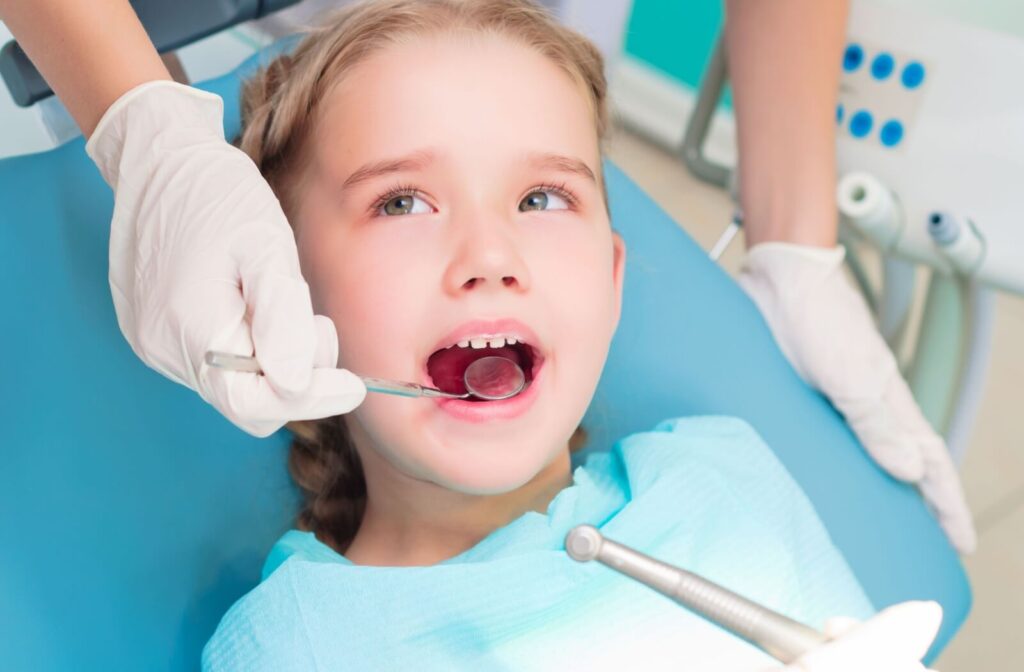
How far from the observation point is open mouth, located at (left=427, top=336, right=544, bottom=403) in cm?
92

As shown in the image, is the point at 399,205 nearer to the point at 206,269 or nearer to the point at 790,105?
the point at 206,269

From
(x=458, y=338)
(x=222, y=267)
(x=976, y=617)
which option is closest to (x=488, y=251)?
(x=458, y=338)

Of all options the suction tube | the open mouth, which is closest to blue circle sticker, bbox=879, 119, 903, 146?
the suction tube

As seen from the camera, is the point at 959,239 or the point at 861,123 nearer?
the point at 959,239

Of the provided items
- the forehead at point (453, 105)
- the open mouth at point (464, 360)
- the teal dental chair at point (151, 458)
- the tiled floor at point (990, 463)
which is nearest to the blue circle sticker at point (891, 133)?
the teal dental chair at point (151, 458)

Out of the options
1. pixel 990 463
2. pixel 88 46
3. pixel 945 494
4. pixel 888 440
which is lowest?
pixel 990 463

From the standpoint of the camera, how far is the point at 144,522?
1026mm

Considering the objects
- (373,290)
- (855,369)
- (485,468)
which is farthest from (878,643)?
(855,369)

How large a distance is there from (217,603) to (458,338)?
41 centimetres

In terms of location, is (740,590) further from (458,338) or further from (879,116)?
(879,116)

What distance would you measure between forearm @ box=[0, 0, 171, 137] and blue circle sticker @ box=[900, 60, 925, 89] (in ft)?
2.91

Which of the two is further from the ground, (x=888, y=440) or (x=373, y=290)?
(x=373, y=290)

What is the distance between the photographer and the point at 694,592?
0.57 meters

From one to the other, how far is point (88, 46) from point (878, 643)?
0.78m
